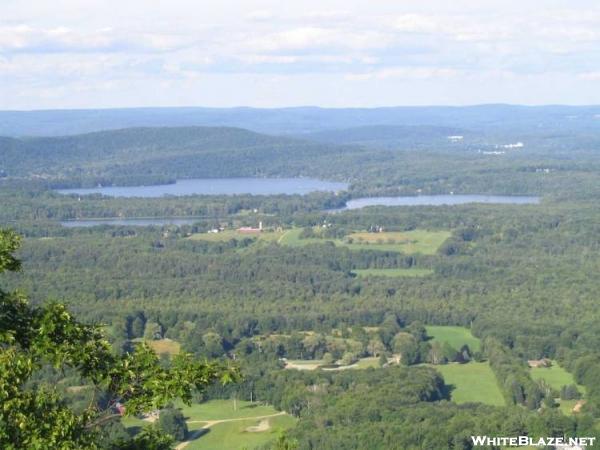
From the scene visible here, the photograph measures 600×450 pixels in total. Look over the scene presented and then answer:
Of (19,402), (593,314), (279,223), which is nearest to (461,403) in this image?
(593,314)

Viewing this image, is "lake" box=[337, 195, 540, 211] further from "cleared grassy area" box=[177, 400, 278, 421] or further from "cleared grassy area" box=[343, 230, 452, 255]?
"cleared grassy area" box=[177, 400, 278, 421]

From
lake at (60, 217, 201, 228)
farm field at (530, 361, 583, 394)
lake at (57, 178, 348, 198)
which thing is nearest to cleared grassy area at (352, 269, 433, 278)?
farm field at (530, 361, 583, 394)

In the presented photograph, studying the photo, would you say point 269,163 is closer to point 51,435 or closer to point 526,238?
point 526,238

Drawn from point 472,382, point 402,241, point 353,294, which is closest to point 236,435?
point 472,382

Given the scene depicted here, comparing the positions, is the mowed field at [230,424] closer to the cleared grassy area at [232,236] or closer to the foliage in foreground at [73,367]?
the foliage in foreground at [73,367]

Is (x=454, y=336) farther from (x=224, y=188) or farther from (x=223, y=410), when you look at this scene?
(x=224, y=188)

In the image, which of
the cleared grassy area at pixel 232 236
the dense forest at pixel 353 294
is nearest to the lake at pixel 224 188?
the dense forest at pixel 353 294

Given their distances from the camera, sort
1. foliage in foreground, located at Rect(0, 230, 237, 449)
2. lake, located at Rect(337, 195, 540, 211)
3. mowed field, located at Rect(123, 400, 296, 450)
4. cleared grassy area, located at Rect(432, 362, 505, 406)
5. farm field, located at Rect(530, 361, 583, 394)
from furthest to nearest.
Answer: lake, located at Rect(337, 195, 540, 211) < farm field, located at Rect(530, 361, 583, 394) < cleared grassy area, located at Rect(432, 362, 505, 406) < mowed field, located at Rect(123, 400, 296, 450) < foliage in foreground, located at Rect(0, 230, 237, 449)
